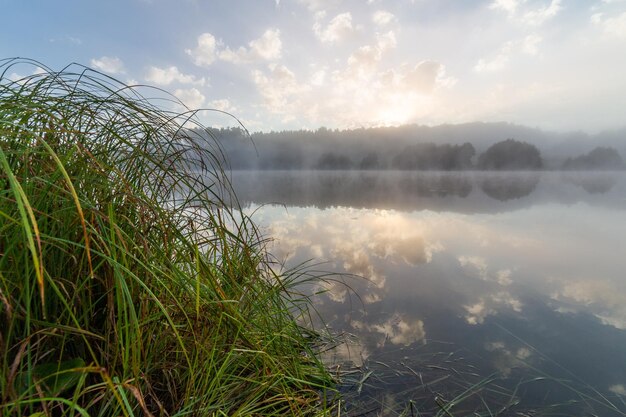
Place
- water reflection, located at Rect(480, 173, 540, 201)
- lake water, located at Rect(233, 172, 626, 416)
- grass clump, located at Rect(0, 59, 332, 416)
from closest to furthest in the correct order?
grass clump, located at Rect(0, 59, 332, 416) < lake water, located at Rect(233, 172, 626, 416) < water reflection, located at Rect(480, 173, 540, 201)

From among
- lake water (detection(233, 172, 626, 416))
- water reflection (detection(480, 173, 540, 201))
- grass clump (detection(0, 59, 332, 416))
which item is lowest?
water reflection (detection(480, 173, 540, 201))

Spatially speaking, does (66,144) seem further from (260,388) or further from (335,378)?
(335,378)

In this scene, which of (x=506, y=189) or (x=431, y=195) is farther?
(x=506, y=189)

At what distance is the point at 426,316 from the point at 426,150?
102 meters

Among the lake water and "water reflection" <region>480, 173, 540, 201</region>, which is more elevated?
the lake water

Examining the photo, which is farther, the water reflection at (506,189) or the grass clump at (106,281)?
the water reflection at (506,189)

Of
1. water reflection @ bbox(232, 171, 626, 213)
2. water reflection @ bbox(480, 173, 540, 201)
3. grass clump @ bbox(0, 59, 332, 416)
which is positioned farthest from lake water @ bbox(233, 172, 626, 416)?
water reflection @ bbox(480, 173, 540, 201)

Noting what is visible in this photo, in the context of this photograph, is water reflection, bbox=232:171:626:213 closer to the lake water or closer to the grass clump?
the lake water

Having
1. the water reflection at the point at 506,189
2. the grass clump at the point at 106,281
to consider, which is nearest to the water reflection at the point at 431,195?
the water reflection at the point at 506,189

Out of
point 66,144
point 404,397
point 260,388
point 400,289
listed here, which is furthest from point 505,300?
point 66,144

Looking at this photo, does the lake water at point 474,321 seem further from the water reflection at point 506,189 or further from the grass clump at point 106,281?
the water reflection at point 506,189

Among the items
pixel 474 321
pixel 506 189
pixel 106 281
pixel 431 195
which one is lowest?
pixel 506 189

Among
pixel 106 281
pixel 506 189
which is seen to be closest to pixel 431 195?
pixel 506 189

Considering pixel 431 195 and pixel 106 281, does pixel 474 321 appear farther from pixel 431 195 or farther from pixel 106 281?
pixel 431 195
